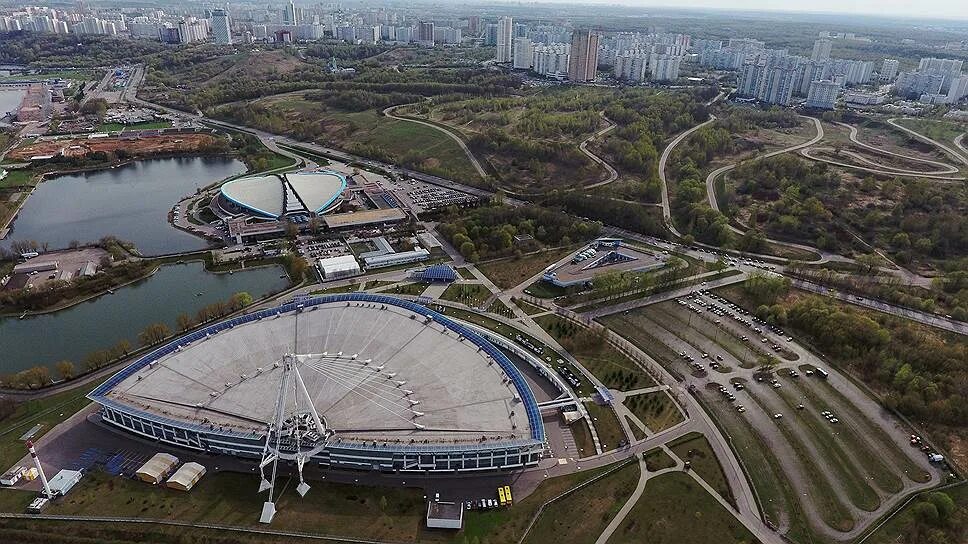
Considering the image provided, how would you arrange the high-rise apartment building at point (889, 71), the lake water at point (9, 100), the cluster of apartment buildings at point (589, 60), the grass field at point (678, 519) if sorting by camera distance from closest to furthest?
1. the grass field at point (678, 519)
2. the lake water at point (9, 100)
3. the cluster of apartment buildings at point (589, 60)
4. the high-rise apartment building at point (889, 71)

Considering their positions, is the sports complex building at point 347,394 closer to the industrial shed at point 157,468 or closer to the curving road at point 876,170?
the industrial shed at point 157,468

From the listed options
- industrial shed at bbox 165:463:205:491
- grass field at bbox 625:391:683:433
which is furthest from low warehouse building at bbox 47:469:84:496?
grass field at bbox 625:391:683:433

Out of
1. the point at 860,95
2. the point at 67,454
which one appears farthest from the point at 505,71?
the point at 67,454

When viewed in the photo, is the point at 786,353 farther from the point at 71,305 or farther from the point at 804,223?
the point at 71,305

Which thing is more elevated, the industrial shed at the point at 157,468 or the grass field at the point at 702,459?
the industrial shed at the point at 157,468

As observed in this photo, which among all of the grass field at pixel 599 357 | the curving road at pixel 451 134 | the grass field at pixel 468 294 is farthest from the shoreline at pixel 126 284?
the curving road at pixel 451 134

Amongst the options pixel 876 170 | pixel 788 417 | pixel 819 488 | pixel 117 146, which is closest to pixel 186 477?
pixel 819 488
